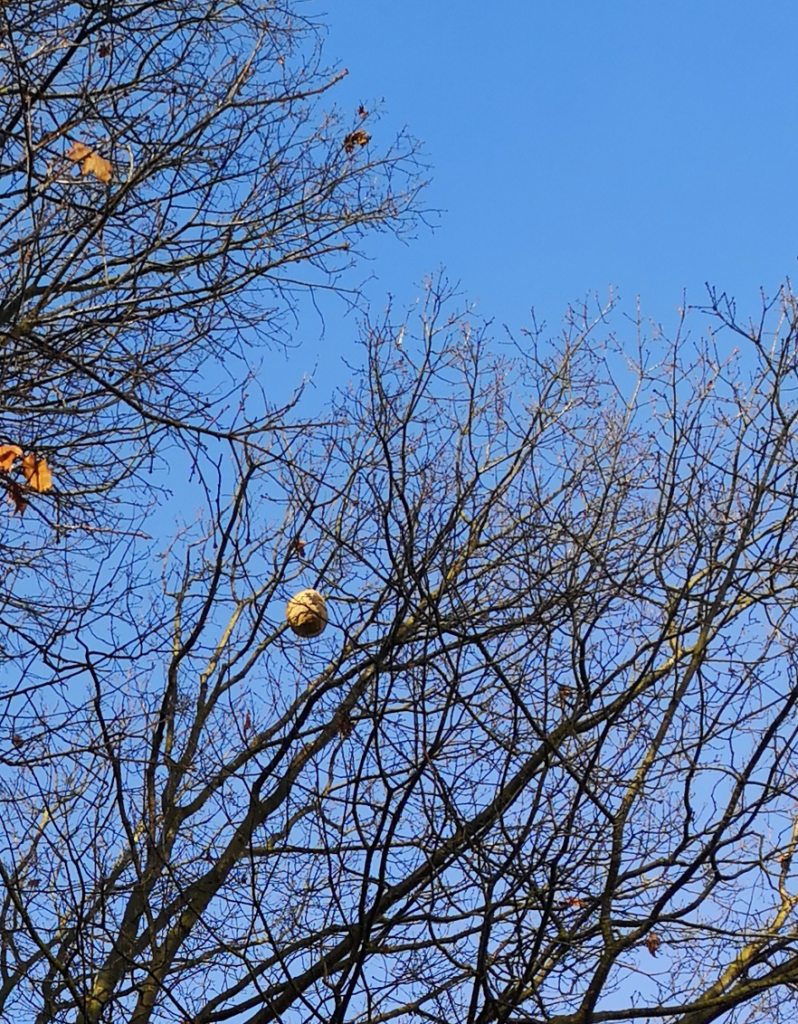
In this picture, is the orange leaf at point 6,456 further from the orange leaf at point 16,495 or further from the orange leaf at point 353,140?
the orange leaf at point 353,140

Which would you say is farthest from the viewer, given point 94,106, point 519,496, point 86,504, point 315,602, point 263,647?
point 263,647

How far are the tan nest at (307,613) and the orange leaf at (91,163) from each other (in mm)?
1947

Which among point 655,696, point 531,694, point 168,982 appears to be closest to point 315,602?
point 531,694

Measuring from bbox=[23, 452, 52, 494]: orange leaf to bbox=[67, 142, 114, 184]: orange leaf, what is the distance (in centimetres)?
122

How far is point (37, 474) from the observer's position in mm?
5109

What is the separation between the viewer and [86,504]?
20.5ft

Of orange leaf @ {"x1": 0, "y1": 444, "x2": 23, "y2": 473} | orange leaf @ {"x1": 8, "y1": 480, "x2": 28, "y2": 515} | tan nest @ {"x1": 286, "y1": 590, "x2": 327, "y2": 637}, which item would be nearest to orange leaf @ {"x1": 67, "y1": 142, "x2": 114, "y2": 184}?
orange leaf @ {"x1": 0, "y1": 444, "x2": 23, "y2": 473}

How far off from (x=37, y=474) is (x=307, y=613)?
132cm

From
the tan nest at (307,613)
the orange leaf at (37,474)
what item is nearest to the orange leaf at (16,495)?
the orange leaf at (37,474)

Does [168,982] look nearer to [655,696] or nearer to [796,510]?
[655,696]

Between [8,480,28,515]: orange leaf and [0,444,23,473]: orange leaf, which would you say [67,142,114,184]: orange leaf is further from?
[8,480,28,515]: orange leaf

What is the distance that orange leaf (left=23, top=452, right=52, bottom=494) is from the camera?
507 cm

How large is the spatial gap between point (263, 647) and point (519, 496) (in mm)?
2098

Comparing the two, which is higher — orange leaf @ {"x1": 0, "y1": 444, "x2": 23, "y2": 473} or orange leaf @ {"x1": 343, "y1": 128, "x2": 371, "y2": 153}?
orange leaf @ {"x1": 343, "y1": 128, "x2": 371, "y2": 153}
